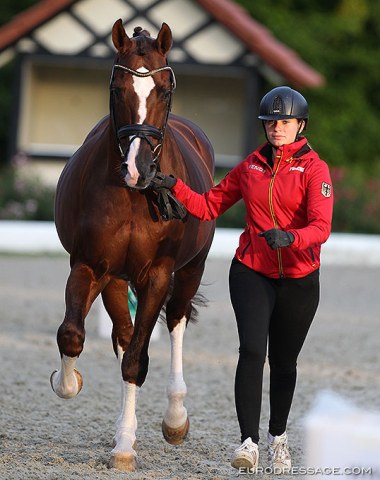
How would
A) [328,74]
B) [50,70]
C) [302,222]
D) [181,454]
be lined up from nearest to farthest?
[302,222] < [181,454] < [50,70] < [328,74]

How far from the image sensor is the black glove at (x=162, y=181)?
5465 millimetres

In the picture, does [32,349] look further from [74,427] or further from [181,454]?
Result: [181,454]

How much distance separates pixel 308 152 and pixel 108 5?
623 inches

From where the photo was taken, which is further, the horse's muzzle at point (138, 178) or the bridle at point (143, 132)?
the bridle at point (143, 132)

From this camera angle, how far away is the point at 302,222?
5.38 meters

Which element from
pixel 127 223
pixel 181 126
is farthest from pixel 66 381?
pixel 181 126

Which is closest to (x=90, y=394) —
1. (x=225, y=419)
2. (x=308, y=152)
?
(x=225, y=419)

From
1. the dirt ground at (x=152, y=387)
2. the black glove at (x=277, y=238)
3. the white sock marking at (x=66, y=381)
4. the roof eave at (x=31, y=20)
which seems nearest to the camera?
the black glove at (x=277, y=238)

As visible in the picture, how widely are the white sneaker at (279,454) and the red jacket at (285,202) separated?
2.71 ft

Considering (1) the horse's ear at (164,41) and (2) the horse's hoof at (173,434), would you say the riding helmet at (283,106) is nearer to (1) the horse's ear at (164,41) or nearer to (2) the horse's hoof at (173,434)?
(1) the horse's ear at (164,41)

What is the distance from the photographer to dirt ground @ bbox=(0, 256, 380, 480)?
5.66 m

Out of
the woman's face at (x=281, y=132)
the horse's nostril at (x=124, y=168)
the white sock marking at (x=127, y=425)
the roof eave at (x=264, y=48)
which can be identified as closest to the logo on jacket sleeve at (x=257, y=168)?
the woman's face at (x=281, y=132)

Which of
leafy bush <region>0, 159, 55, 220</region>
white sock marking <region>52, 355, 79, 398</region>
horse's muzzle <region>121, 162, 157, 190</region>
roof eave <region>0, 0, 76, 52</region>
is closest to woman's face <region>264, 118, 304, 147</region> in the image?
horse's muzzle <region>121, 162, 157, 190</region>

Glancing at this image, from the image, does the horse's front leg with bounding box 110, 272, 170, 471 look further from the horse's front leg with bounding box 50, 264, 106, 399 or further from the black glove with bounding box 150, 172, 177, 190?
the black glove with bounding box 150, 172, 177, 190
